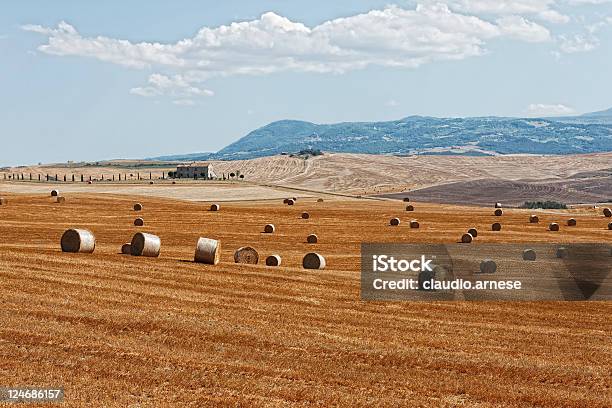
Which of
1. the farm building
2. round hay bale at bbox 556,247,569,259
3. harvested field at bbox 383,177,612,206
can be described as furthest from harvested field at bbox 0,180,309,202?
round hay bale at bbox 556,247,569,259

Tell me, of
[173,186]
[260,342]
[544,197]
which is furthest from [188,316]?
[544,197]

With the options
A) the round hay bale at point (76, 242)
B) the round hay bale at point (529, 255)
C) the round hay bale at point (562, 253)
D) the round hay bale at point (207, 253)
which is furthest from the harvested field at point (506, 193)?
the round hay bale at point (76, 242)

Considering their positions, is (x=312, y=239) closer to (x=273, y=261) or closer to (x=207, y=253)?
(x=273, y=261)

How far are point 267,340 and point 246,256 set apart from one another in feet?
54.6

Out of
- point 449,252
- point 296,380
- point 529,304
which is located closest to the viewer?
point 296,380

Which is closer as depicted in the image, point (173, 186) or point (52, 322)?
point (52, 322)

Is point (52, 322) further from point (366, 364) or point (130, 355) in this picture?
point (366, 364)

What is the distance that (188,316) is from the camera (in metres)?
23.3

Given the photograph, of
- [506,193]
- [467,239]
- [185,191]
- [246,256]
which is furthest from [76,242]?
[506,193]

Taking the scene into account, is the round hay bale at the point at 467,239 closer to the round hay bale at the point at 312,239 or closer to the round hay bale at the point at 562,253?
the round hay bale at the point at 562,253

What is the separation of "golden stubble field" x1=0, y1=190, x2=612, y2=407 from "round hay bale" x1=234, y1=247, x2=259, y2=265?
5.31 feet

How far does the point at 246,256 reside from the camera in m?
37.8

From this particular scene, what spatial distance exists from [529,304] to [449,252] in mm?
17647

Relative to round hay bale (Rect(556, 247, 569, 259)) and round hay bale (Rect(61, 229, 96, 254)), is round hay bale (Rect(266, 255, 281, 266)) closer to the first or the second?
round hay bale (Rect(61, 229, 96, 254))
